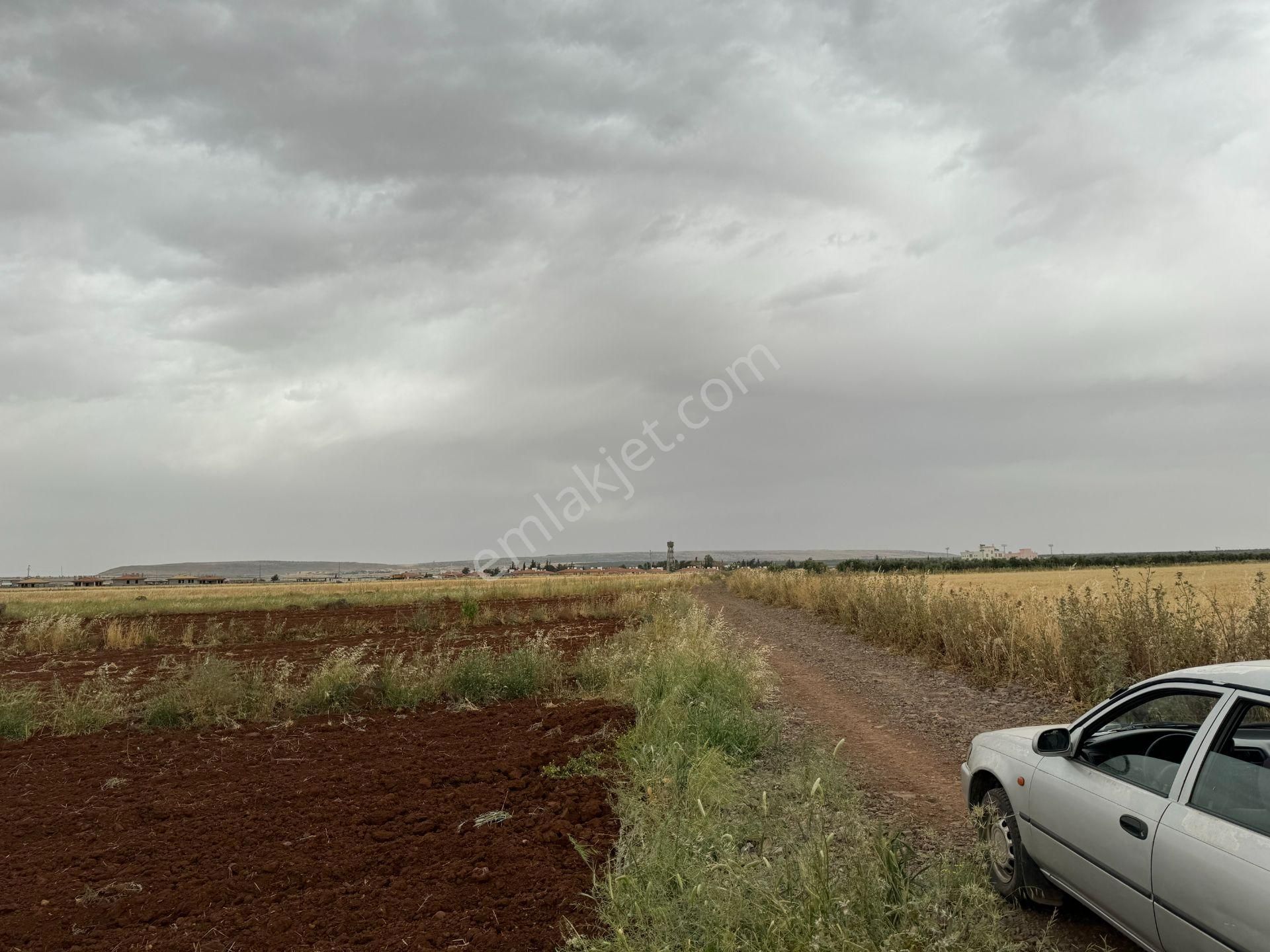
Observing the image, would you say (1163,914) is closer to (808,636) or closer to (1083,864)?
(1083,864)

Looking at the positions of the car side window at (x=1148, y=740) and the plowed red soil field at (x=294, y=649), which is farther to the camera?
the plowed red soil field at (x=294, y=649)

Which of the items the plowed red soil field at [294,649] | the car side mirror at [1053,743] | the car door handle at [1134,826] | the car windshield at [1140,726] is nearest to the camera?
the car door handle at [1134,826]

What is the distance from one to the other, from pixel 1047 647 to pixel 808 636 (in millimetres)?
9311

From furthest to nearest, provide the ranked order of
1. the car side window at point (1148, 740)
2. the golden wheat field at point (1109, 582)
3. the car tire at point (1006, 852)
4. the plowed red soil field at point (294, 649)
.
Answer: the plowed red soil field at point (294, 649) < the golden wheat field at point (1109, 582) < the car tire at point (1006, 852) < the car side window at point (1148, 740)

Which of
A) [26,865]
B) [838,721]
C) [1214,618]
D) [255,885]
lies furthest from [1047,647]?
[26,865]

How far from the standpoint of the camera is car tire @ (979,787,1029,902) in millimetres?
4656

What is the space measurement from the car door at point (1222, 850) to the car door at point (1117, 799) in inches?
3.2

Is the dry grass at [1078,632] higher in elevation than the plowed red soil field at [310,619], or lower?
higher

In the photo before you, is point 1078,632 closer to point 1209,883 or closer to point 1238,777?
point 1238,777

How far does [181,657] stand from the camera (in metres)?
19.8

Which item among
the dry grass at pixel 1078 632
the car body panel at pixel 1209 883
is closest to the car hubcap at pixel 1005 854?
the car body panel at pixel 1209 883

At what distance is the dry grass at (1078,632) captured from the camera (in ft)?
30.4

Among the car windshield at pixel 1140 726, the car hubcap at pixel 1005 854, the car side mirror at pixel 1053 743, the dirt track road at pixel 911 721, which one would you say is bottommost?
the dirt track road at pixel 911 721

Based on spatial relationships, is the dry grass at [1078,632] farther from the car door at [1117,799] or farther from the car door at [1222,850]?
the car door at [1222,850]
